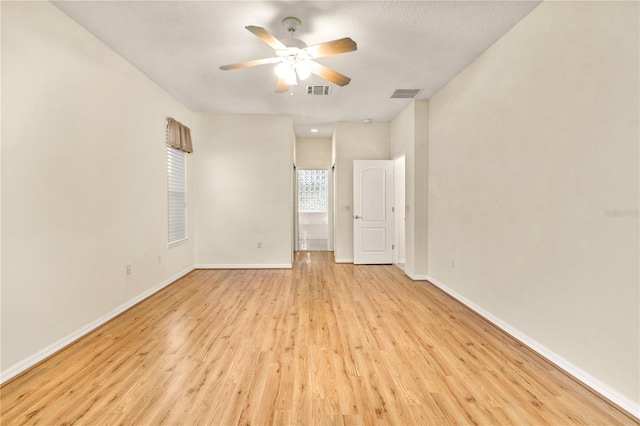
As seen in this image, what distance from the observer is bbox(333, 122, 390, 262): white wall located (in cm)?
574

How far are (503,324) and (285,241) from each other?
11.8 ft

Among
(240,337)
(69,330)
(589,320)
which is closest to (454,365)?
(589,320)

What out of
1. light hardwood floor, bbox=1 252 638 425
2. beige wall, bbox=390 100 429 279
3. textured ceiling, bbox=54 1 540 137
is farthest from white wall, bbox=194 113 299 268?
beige wall, bbox=390 100 429 279

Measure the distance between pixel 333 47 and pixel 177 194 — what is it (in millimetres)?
3583

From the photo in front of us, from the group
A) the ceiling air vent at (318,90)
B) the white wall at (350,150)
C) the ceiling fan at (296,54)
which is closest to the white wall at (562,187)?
the ceiling fan at (296,54)

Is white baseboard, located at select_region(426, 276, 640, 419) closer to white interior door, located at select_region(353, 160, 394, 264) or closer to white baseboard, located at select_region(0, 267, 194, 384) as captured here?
white interior door, located at select_region(353, 160, 394, 264)

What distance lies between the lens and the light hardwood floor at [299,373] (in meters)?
1.66

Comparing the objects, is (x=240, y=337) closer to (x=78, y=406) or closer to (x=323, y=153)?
(x=78, y=406)

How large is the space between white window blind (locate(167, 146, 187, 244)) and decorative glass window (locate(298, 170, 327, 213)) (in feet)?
13.4

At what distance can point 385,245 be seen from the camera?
5668 mm

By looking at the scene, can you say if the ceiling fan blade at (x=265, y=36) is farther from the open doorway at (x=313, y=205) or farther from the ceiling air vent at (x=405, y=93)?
the open doorway at (x=313, y=205)

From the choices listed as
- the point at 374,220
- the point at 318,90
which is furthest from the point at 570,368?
the point at 318,90

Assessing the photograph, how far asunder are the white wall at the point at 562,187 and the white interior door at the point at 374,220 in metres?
2.34

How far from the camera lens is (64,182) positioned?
2434 mm
